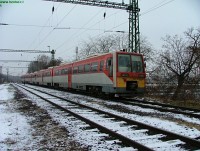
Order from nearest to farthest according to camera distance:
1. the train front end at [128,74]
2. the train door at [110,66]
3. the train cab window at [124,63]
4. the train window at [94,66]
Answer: the train front end at [128,74] < the train cab window at [124,63] < the train door at [110,66] < the train window at [94,66]

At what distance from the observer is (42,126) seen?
9.23 meters

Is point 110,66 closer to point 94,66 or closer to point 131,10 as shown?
point 94,66

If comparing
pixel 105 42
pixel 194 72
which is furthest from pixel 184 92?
pixel 105 42

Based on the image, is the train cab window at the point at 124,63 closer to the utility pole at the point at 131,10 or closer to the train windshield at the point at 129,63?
the train windshield at the point at 129,63

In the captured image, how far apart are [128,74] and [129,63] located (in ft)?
2.63

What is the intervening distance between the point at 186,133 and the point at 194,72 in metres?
12.7

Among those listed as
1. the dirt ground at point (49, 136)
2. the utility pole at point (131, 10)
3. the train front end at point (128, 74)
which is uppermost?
the utility pole at point (131, 10)

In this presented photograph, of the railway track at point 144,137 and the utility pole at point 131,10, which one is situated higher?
the utility pole at point 131,10

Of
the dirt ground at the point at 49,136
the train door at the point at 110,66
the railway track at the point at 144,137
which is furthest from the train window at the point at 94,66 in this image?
the railway track at the point at 144,137

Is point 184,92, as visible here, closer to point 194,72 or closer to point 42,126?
point 194,72

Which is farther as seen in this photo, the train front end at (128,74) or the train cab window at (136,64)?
the train cab window at (136,64)

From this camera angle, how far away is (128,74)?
1833 cm

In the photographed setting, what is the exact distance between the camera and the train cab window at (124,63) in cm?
1822

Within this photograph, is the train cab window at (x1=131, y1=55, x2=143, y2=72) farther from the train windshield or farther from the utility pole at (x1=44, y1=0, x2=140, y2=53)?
the utility pole at (x1=44, y1=0, x2=140, y2=53)
